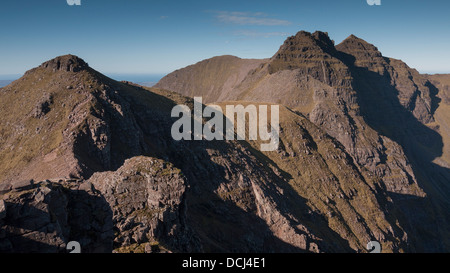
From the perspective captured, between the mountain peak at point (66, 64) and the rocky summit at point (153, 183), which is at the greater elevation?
the mountain peak at point (66, 64)

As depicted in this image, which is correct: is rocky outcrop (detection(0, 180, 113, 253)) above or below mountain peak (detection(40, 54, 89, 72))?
below

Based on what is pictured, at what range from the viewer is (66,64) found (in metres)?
85.8

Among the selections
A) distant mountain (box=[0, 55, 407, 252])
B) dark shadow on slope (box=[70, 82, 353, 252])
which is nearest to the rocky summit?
distant mountain (box=[0, 55, 407, 252])

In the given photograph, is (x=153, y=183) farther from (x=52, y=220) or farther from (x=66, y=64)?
(x=66, y=64)

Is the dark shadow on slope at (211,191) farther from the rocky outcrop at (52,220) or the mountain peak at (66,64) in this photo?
the rocky outcrop at (52,220)

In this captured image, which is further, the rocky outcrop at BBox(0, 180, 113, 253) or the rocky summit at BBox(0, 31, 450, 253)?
the rocky summit at BBox(0, 31, 450, 253)

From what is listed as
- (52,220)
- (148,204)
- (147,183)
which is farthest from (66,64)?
(52,220)

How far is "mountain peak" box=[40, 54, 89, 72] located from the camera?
85394 mm

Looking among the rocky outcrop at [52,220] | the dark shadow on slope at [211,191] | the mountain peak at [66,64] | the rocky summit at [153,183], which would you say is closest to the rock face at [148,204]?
the rocky summit at [153,183]

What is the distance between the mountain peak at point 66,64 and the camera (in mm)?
85394

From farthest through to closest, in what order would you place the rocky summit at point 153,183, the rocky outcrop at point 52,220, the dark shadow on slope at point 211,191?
1. the dark shadow on slope at point 211,191
2. the rocky summit at point 153,183
3. the rocky outcrop at point 52,220

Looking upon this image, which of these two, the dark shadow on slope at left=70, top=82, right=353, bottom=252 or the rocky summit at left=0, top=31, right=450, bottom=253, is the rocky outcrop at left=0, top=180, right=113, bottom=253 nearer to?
the rocky summit at left=0, top=31, right=450, bottom=253

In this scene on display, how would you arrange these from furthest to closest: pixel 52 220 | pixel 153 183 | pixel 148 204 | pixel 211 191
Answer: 1. pixel 211 191
2. pixel 153 183
3. pixel 148 204
4. pixel 52 220
